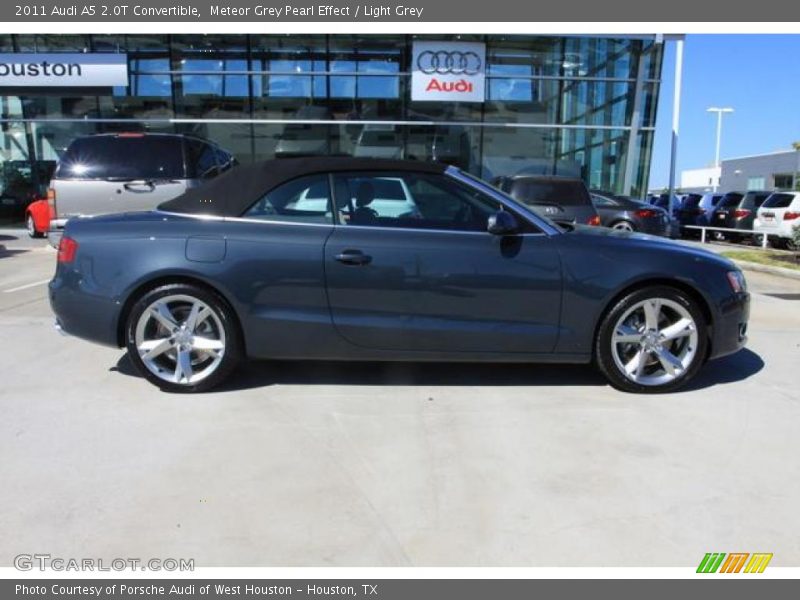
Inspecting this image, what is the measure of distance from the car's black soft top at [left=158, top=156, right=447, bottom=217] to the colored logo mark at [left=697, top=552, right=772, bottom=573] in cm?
282

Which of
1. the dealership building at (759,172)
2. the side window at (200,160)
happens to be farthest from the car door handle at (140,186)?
the dealership building at (759,172)

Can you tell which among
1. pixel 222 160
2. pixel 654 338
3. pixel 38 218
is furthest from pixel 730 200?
pixel 38 218

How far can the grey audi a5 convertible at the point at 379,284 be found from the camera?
418 cm

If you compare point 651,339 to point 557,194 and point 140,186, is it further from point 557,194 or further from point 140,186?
point 557,194

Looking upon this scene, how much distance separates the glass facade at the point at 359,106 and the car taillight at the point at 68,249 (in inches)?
585

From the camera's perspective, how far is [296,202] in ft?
14.2

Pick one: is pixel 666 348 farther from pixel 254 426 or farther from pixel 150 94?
pixel 150 94

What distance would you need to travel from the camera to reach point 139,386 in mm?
4492

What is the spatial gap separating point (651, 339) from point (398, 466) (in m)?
2.08

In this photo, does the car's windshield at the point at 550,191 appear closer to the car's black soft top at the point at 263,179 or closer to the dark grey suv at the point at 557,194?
the dark grey suv at the point at 557,194

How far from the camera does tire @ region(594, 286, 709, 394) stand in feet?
14.1

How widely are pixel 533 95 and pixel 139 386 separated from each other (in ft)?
55.3

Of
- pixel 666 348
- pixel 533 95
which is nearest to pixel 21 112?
pixel 533 95

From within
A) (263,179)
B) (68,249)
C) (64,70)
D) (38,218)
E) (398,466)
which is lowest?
(398,466)
